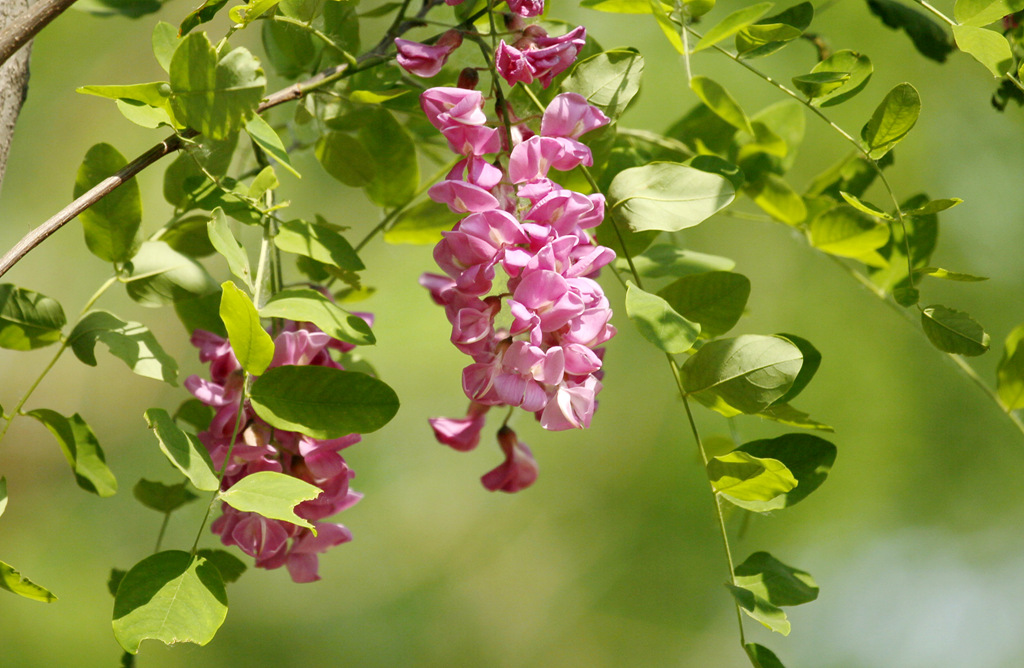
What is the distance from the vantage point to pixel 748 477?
311 millimetres

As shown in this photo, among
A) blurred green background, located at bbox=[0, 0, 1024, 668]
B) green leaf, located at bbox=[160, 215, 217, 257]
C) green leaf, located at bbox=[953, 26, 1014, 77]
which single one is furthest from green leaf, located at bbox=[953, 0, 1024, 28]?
blurred green background, located at bbox=[0, 0, 1024, 668]

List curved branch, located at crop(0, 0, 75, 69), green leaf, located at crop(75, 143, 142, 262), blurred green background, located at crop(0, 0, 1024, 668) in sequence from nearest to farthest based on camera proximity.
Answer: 1. curved branch, located at crop(0, 0, 75, 69)
2. green leaf, located at crop(75, 143, 142, 262)
3. blurred green background, located at crop(0, 0, 1024, 668)

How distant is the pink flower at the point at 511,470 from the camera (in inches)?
16.6

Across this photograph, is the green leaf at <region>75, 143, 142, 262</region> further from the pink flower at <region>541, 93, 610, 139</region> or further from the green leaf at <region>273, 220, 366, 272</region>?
the pink flower at <region>541, 93, 610, 139</region>

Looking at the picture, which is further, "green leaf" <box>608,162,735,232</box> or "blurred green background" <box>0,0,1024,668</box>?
"blurred green background" <box>0,0,1024,668</box>

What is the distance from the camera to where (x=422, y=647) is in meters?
2.30

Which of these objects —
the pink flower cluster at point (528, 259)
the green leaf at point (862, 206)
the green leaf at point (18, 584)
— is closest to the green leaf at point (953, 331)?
the green leaf at point (862, 206)

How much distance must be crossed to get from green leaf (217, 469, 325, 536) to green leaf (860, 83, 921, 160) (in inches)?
10.0

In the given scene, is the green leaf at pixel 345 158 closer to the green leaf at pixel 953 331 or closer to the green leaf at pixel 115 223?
the green leaf at pixel 115 223

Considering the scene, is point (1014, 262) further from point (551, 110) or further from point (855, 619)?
point (551, 110)

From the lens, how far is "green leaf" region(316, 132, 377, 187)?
411 millimetres

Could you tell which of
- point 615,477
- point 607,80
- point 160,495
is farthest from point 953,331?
point 615,477

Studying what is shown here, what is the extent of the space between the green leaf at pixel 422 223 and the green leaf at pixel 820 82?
18 centimetres

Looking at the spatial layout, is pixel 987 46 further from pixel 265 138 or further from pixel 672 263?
pixel 265 138
